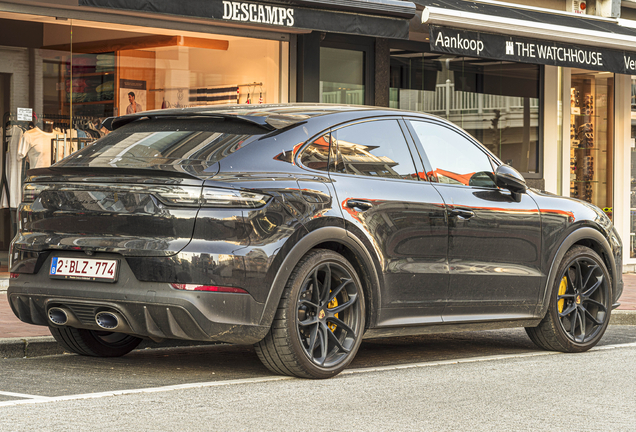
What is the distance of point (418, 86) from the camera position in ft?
47.9

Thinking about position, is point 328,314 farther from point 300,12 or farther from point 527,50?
point 527,50

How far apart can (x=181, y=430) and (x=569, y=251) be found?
166 inches

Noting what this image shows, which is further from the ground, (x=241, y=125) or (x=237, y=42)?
(x=237, y=42)

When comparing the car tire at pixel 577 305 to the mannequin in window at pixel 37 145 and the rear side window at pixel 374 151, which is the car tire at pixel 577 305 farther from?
the mannequin in window at pixel 37 145

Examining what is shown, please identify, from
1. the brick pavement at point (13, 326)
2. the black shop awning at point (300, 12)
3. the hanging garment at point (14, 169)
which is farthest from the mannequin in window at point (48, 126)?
the black shop awning at point (300, 12)

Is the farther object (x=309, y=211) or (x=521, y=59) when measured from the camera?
(x=521, y=59)

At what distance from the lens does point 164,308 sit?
554 cm

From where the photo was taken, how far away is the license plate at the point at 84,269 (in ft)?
18.7

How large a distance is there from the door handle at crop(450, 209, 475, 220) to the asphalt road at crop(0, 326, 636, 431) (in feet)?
3.44

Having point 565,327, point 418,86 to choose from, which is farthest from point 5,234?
point 565,327

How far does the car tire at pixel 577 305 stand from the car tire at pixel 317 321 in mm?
2147

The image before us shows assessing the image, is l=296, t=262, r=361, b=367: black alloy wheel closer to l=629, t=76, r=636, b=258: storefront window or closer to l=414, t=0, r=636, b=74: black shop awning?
l=414, t=0, r=636, b=74: black shop awning

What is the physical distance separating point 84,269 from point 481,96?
10611mm

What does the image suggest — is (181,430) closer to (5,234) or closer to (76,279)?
(76,279)
